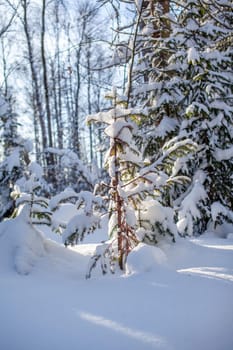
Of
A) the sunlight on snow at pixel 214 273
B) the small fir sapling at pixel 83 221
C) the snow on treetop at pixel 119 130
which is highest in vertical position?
the snow on treetop at pixel 119 130

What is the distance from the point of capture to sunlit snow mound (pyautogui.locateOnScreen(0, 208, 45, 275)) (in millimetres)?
2912

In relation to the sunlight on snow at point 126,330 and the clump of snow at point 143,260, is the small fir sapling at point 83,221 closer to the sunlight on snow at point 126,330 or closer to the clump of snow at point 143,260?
the clump of snow at point 143,260

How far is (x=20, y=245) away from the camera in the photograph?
10.1 ft

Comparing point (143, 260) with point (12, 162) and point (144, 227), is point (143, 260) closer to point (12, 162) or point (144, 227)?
point (144, 227)

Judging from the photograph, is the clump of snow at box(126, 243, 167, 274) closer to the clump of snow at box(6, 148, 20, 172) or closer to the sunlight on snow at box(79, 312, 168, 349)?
the sunlight on snow at box(79, 312, 168, 349)

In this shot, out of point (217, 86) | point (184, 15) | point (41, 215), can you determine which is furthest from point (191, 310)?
point (184, 15)

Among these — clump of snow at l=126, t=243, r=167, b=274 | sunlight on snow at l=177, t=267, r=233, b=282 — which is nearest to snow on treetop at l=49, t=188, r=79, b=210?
clump of snow at l=126, t=243, r=167, b=274

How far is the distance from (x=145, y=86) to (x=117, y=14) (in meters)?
1.85

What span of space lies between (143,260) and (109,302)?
1.77ft

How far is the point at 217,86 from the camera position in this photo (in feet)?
18.4

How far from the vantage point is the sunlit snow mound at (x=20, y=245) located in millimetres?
2912

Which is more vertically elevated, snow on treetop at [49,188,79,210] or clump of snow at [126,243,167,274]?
snow on treetop at [49,188,79,210]

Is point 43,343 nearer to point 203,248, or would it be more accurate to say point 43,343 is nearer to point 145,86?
point 203,248

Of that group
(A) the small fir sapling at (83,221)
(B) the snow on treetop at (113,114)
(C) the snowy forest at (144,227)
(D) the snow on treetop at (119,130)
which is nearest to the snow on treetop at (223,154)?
(C) the snowy forest at (144,227)
